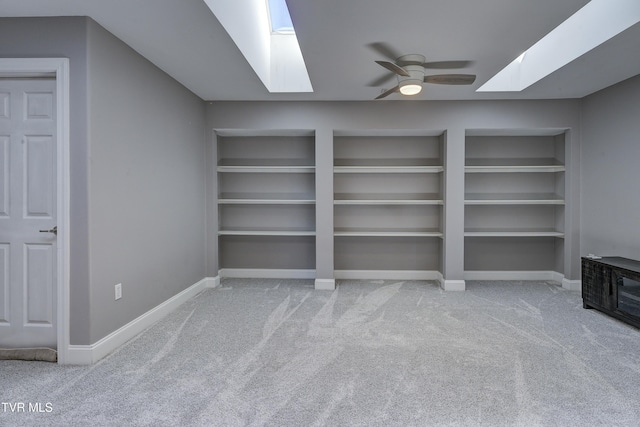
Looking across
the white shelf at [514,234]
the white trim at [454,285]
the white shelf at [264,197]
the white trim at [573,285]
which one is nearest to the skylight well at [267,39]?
the white shelf at [264,197]

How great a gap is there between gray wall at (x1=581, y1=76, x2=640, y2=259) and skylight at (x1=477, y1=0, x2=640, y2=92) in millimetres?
982

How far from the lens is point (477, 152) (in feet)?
15.7

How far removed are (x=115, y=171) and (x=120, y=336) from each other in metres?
1.29

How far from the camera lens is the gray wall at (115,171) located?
2.38m

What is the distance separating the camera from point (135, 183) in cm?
294

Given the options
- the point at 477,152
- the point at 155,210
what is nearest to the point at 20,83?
the point at 155,210

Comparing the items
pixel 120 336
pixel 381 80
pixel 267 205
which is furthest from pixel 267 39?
pixel 120 336

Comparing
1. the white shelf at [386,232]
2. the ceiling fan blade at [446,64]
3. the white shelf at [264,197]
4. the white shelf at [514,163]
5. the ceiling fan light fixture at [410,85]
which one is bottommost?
the white shelf at [386,232]

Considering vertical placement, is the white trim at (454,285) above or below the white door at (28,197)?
below

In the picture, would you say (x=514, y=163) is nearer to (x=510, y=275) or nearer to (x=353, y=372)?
(x=510, y=275)

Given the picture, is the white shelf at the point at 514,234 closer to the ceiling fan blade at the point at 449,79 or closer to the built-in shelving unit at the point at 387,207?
the built-in shelving unit at the point at 387,207

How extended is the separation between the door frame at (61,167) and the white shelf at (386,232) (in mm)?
2895

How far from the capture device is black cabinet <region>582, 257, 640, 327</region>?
305 centimetres

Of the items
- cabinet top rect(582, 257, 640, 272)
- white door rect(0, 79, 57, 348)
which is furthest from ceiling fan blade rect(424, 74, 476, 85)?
white door rect(0, 79, 57, 348)
